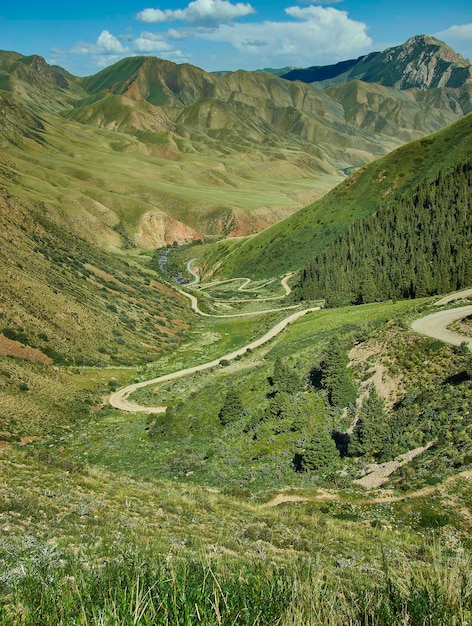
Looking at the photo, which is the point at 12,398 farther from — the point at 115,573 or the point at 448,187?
the point at 448,187

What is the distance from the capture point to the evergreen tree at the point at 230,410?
48094mm

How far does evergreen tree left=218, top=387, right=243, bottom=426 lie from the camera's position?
48.1 metres

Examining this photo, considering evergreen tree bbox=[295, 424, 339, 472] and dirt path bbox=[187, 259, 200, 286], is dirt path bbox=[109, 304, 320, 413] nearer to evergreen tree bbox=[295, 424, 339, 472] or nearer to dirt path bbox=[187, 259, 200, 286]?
evergreen tree bbox=[295, 424, 339, 472]

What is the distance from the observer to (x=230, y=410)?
159 ft

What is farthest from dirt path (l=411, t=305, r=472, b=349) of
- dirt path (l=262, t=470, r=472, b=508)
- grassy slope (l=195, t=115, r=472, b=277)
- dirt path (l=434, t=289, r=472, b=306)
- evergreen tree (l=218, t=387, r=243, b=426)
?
grassy slope (l=195, t=115, r=472, b=277)

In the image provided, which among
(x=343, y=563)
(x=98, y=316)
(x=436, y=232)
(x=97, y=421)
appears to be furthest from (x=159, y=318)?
(x=343, y=563)

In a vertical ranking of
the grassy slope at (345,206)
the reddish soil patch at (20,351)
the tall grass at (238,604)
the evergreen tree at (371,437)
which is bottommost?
the evergreen tree at (371,437)

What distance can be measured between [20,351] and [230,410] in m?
29.4

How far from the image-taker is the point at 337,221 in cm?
14475

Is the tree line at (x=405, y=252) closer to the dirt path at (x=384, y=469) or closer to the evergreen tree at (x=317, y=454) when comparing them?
the evergreen tree at (x=317, y=454)

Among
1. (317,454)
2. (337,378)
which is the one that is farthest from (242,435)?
(317,454)

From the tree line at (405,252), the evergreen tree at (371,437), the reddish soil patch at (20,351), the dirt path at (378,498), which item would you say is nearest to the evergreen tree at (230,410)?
the evergreen tree at (371,437)

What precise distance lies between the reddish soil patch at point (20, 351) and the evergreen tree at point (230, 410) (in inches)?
1060

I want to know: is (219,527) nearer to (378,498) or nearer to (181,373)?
(378,498)
